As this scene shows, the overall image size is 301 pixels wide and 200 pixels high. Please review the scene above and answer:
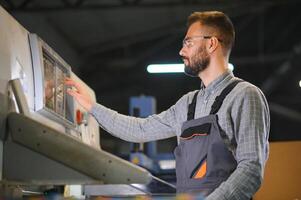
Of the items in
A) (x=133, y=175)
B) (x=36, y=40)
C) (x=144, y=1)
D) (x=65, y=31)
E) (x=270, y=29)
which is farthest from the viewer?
(x=270, y=29)

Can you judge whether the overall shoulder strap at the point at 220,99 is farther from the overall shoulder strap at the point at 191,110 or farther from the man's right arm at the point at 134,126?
the man's right arm at the point at 134,126

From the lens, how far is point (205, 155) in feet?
5.64

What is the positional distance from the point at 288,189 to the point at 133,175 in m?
1.63

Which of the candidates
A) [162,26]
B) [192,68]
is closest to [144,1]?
[162,26]

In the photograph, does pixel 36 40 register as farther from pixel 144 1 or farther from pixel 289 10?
pixel 289 10

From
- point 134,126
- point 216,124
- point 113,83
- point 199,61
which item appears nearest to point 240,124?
point 216,124

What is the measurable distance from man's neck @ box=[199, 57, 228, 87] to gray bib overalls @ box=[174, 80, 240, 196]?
0.11 metres

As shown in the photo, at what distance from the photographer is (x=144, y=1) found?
24.0ft

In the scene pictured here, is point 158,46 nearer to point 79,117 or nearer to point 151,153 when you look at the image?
point 151,153

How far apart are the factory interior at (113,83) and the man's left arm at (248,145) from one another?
242 millimetres

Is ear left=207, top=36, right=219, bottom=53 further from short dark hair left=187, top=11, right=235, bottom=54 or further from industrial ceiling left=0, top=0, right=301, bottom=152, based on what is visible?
industrial ceiling left=0, top=0, right=301, bottom=152

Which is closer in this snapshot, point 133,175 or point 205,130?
point 133,175

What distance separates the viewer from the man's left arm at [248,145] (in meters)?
1.59

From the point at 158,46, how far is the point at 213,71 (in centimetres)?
761
